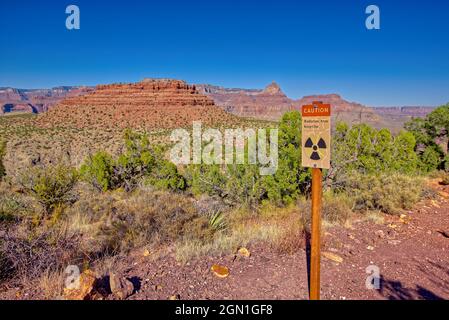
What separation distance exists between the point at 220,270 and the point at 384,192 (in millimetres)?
5693

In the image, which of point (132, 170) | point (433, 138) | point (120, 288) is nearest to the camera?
point (120, 288)

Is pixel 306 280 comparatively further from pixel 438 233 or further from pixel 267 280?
pixel 438 233

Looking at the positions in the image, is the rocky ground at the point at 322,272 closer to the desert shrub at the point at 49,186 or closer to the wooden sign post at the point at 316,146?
the wooden sign post at the point at 316,146

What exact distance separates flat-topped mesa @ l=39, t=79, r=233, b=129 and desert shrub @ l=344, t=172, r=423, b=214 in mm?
52321

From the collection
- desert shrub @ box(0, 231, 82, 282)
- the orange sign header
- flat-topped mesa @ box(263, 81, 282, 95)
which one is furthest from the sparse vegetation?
flat-topped mesa @ box(263, 81, 282, 95)

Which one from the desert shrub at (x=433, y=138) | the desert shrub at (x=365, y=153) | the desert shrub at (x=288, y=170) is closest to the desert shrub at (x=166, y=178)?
the desert shrub at (x=288, y=170)

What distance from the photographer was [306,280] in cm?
434

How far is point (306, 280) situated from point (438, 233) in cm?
388

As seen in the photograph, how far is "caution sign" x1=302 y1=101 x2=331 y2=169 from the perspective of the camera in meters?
2.92

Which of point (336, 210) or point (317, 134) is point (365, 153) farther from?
point (317, 134)

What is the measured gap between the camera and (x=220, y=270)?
4492 mm

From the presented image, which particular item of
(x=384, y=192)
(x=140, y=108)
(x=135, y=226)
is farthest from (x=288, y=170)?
(x=140, y=108)

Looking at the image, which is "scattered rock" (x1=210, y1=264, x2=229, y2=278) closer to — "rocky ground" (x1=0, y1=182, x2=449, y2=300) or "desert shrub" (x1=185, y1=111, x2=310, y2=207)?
"rocky ground" (x1=0, y1=182, x2=449, y2=300)

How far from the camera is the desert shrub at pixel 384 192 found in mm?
7914
